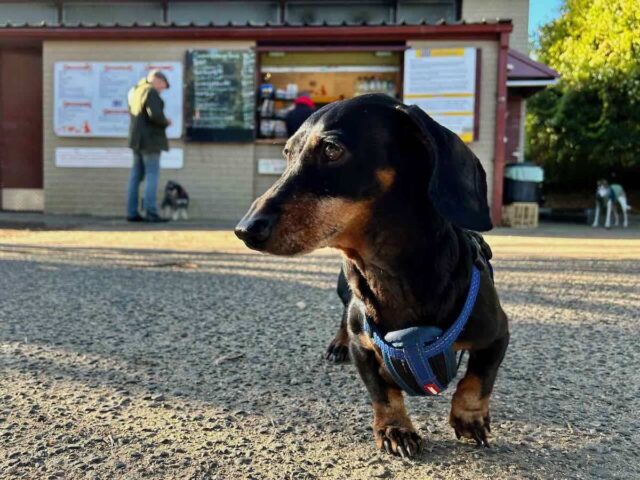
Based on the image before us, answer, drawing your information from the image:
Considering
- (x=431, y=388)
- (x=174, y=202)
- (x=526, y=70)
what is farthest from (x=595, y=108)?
(x=431, y=388)

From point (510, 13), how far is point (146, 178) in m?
9.42

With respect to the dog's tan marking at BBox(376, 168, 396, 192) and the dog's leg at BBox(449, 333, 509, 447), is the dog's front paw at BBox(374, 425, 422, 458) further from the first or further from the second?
the dog's tan marking at BBox(376, 168, 396, 192)

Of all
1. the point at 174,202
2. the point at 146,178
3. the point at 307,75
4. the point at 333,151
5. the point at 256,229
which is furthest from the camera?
the point at 307,75

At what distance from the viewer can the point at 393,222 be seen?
5.37ft

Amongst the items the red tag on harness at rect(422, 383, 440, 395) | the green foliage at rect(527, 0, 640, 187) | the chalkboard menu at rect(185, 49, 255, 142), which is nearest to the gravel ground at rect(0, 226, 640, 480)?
the red tag on harness at rect(422, 383, 440, 395)

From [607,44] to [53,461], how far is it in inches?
791

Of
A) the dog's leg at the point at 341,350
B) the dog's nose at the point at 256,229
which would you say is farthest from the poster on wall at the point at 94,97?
the dog's nose at the point at 256,229

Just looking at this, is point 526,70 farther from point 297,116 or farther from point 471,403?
point 471,403

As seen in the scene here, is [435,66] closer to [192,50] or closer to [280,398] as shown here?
[192,50]

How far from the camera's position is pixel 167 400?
7.07 ft

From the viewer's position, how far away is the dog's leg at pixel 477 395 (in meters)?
1.76

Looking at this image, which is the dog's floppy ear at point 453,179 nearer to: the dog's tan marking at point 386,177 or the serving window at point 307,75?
the dog's tan marking at point 386,177

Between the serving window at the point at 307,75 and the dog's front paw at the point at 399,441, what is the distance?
8.59 metres

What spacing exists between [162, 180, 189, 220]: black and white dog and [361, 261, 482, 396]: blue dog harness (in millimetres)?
8293
